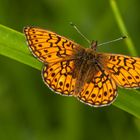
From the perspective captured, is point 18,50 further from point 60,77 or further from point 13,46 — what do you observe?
point 60,77

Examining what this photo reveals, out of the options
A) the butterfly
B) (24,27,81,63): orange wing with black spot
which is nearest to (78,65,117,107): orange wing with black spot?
the butterfly

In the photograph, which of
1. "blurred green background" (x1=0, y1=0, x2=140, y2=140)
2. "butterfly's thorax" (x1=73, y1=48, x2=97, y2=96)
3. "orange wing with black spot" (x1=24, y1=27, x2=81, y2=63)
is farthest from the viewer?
"blurred green background" (x1=0, y1=0, x2=140, y2=140)

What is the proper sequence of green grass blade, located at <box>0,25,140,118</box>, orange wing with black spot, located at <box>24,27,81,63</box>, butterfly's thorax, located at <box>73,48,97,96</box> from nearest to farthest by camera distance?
green grass blade, located at <box>0,25,140,118</box>
orange wing with black spot, located at <box>24,27,81,63</box>
butterfly's thorax, located at <box>73,48,97,96</box>

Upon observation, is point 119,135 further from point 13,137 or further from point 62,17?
point 62,17

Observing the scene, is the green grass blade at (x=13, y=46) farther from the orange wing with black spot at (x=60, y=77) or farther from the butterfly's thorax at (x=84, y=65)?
the butterfly's thorax at (x=84, y=65)

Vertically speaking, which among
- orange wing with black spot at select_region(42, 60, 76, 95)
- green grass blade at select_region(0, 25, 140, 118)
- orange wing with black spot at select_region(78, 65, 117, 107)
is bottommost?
orange wing with black spot at select_region(78, 65, 117, 107)

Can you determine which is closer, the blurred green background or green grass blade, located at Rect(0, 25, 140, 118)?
green grass blade, located at Rect(0, 25, 140, 118)

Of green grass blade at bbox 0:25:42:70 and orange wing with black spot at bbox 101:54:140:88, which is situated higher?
green grass blade at bbox 0:25:42:70

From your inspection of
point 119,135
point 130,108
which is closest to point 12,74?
point 119,135

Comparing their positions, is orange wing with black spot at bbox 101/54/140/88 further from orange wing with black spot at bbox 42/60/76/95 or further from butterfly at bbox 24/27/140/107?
orange wing with black spot at bbox 42/60/76/95
